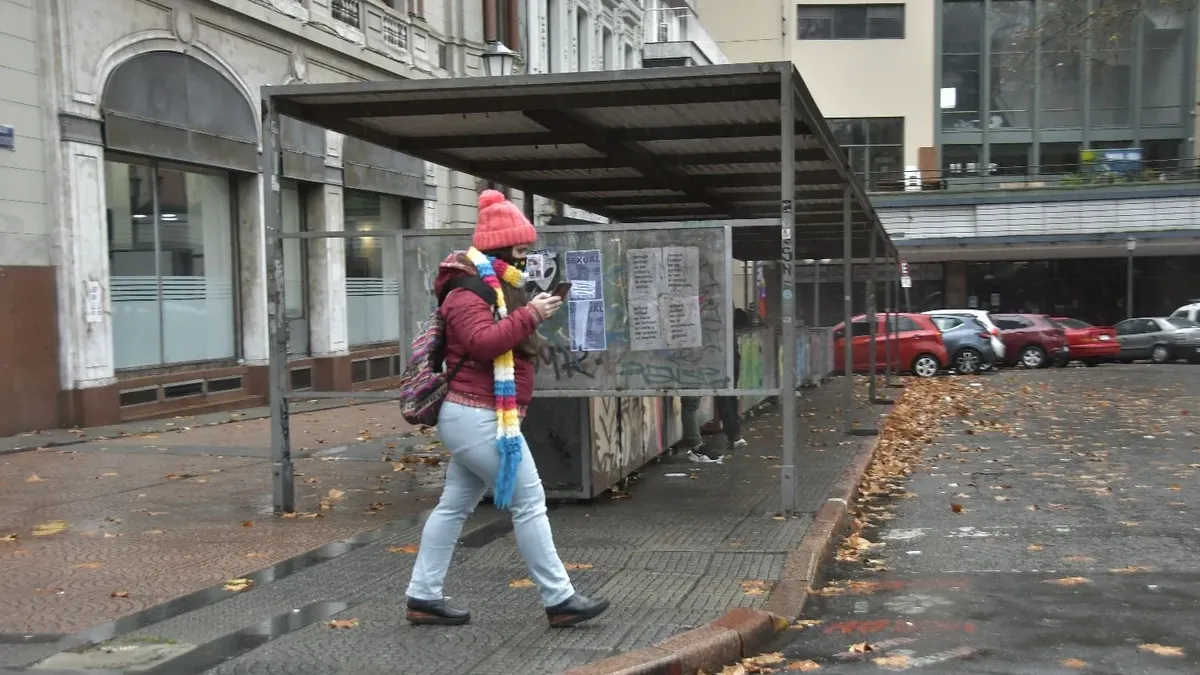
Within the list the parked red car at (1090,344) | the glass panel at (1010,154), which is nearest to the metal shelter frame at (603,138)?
the parked red car at (1090,344)

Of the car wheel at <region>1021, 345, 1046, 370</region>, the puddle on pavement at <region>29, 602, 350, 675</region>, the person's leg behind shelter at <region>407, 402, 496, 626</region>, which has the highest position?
the person's leg behind shelter at <region>407, 402, 496, 626</region>

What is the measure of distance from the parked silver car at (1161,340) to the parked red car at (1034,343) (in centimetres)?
355

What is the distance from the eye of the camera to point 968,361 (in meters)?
25.2

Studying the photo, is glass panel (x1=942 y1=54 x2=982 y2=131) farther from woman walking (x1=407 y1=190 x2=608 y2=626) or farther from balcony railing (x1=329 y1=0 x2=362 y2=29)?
woman walking (x1=407 y1=190 x2=608 y2=626)

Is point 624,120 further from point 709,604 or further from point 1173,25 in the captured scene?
point 1173,25

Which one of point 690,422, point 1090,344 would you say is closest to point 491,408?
point 690,422

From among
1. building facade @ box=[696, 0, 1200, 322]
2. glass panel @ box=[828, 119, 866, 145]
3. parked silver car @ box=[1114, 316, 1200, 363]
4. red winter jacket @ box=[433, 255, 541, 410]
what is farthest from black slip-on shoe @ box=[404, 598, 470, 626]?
glass panel @ box=[828, 119, 866, 145]

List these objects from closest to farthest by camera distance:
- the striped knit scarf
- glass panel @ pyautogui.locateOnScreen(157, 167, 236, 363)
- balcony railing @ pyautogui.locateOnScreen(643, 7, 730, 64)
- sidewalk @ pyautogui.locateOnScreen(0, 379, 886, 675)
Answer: sidewalk @ pyautogui.locateOnScreen(0, 379, 886, 675)
the striped knit scarf
glass panel @ pyautogui.locateOnScreen(157, 167, 236, 363)
balcony railing @ pyautogui.locateOnScreen(643, 7, 730, 64)

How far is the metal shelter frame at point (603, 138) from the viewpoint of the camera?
7.30 meters

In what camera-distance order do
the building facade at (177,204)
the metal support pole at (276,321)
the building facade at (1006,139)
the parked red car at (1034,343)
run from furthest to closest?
the building facade at (1006,139) → the parked red car at (1034,343) → the building facade at (177,204) → the metal support pole at (276,321)

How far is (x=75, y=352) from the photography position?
12.7 metres

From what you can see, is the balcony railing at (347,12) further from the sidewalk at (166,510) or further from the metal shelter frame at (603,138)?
the sidewalk at (166,510)

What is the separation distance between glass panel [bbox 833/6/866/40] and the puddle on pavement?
41398 millimetres

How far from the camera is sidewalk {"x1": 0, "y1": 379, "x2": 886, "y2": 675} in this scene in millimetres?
4715
